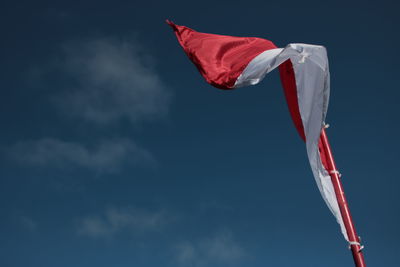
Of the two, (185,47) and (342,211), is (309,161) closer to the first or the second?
(342,211)

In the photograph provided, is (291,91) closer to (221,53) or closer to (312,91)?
(312,91)

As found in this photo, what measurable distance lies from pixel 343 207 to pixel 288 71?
16.3 ft

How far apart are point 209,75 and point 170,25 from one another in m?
3.92

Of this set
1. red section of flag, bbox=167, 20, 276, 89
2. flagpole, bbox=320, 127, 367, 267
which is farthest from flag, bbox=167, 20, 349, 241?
flagpole, bbox=320, 127, 367, 267

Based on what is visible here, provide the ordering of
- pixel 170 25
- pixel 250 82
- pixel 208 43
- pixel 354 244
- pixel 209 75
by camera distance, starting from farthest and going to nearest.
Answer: pixel 170 25 < pixel 208 43 < pixel 209 75 < pixel 250 82 < pixel 354 244

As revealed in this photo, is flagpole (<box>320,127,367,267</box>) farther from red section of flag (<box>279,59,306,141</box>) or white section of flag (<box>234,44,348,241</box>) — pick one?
red section of flag (<box>279,59,306,141</box>)

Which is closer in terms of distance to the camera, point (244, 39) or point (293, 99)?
point (293, 99)

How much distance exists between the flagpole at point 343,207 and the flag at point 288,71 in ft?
0.36

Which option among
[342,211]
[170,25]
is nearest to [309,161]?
[342,211]

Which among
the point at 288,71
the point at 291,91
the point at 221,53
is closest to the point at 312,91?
the point at 291,91

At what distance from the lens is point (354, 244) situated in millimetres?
10414

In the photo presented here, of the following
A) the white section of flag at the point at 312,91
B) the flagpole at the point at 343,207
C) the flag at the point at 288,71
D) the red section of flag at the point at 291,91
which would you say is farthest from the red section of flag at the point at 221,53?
the flagpole at the point at 343,207

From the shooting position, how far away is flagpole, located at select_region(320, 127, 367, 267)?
406 inches

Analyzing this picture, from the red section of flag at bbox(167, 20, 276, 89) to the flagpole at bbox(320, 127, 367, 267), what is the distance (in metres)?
3.75
